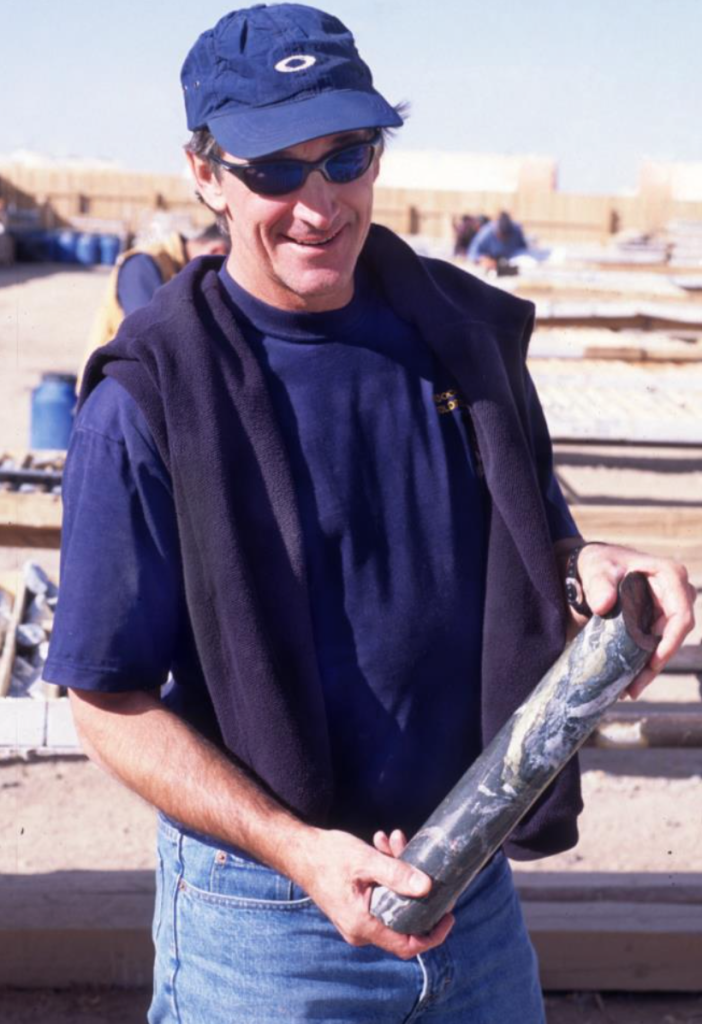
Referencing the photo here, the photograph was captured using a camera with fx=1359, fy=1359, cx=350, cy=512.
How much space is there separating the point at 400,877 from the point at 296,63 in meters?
1.08

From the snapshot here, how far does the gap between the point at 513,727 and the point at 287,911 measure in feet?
1.40

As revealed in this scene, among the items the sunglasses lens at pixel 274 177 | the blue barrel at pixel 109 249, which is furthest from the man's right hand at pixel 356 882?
the blue barrel at pixel 109 249

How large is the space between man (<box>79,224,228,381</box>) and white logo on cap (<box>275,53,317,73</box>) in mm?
3641

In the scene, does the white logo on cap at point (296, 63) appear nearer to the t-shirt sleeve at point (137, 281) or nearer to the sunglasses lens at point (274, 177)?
the sunglasses lens at point (274, 177)

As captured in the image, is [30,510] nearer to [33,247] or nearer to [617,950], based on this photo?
[617,950]

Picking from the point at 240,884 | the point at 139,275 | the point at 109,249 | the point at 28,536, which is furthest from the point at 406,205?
the point at 240,884

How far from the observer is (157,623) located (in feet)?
5.95

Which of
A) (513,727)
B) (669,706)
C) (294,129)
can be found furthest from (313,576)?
(669,706)

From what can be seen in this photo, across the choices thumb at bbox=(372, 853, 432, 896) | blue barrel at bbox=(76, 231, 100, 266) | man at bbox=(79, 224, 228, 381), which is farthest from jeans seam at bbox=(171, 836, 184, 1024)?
blue barrel at bbox=(76, 231, 100, 266)

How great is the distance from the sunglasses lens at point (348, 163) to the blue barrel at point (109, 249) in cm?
2791

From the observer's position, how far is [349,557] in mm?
1867

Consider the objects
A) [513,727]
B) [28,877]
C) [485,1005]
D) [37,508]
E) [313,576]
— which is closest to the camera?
[513,727]

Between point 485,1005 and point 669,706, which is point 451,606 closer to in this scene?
point 485,1005

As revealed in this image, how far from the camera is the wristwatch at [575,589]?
1.93 metres
